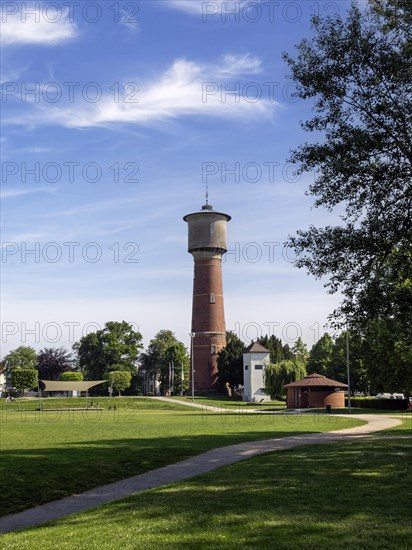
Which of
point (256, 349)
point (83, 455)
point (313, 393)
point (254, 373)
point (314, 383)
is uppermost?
point (256, 349)

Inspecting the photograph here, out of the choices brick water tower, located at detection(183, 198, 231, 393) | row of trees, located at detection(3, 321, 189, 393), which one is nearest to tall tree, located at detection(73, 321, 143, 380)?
row of trees, located at detection(3, 321, 189, 393)

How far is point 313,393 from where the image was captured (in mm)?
59781

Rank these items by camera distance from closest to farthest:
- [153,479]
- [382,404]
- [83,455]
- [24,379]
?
[153,479], [83,455], [382,404], [24,379]

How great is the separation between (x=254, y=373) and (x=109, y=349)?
1270 inches

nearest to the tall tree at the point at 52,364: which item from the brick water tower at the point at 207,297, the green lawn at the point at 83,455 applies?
the brick water tower at the point at 207,297

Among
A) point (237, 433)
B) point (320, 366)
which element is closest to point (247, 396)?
point (320, 366)

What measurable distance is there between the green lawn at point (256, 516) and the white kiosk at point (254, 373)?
2707 inches

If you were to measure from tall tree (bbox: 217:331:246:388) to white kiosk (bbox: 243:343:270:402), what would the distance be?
6.65 ft

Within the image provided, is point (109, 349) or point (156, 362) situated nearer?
point (109, 349)

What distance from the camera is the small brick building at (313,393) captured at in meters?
59.7

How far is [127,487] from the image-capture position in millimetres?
13758

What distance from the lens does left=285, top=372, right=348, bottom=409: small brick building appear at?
196 feet

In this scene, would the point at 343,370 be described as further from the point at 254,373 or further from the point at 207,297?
the point at 207,297

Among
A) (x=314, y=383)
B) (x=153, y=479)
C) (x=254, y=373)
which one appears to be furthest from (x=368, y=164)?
(x=254, y=373)
